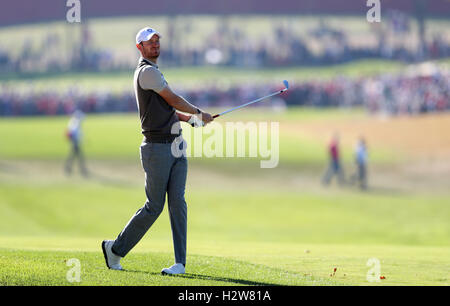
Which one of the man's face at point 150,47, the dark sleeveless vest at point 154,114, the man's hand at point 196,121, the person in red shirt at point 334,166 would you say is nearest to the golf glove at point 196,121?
the man's hand at point 196,121

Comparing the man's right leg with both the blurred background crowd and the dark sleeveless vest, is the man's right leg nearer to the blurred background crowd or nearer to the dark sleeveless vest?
the dark sleeveless vest

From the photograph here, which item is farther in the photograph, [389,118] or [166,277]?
[389,118]

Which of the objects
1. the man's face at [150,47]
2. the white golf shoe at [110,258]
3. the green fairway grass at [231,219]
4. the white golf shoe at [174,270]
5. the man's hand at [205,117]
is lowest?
the green fairway grass at [231,219]

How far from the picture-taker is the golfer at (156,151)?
752 centimetres

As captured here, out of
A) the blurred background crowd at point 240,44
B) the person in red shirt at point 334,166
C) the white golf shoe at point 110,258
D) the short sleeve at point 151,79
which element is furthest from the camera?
the blurred background crowd at point 240,44

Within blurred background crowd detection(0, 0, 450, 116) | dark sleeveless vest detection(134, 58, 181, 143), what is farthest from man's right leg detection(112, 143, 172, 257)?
blurred background crowd detection(0, 0, 450, 116)

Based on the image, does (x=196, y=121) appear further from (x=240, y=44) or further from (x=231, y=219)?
(x=240, y=44)

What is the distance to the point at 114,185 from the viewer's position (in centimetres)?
2577

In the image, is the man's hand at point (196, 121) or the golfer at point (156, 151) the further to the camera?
the man's hand at point (196, 121)

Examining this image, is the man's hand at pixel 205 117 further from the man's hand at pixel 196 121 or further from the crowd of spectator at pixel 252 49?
the crowd of spectator at pixel 252 49

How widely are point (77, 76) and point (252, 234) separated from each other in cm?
4280

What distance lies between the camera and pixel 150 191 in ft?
25.2
